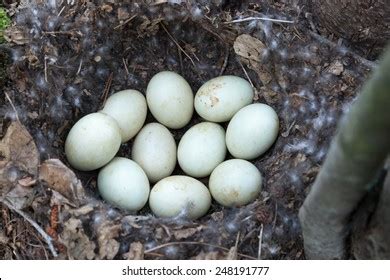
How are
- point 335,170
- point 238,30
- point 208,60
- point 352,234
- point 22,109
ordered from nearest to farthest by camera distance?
point 335,170 < point 352,234 < point 22,109 < point 238,30 < point 208,60

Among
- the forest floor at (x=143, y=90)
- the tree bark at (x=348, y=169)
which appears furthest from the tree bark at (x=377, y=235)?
the forest floor at (x=143, y=90)

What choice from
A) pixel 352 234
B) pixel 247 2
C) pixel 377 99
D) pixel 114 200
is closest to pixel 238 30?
pixel 247 2

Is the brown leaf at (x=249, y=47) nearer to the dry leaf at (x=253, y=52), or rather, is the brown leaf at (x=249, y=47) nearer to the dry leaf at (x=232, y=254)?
the dry leaf at (x=253, y=52)

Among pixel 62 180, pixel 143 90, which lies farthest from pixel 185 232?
pixel 143 90

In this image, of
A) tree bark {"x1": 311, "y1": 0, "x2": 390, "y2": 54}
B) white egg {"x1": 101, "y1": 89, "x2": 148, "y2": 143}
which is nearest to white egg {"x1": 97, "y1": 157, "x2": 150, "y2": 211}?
white egg {"x1": 101, "y1": 89, "x2": 148, "y2": 143}

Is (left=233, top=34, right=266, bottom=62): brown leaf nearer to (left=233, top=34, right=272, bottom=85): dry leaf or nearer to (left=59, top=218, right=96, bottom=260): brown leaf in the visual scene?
(left=233, top=34, right=272, bottom=85): dry leaf

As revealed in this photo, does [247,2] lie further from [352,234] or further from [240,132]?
[352,234]
